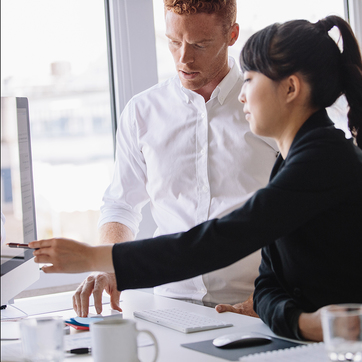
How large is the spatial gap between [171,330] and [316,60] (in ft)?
2.29

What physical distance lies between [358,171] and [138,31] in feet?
5.41

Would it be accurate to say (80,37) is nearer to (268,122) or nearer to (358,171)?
(268,122)

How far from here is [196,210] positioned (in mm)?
1754

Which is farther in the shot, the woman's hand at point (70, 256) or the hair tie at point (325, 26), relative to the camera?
the hair tie at point (325, 26)

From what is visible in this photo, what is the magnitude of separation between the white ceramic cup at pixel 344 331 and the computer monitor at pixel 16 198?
26.0 inches

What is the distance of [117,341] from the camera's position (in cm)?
92

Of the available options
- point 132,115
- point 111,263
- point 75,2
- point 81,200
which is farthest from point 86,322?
point 75,2

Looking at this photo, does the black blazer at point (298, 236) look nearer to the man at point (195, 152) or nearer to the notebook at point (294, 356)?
the notebook at point (294, 356)

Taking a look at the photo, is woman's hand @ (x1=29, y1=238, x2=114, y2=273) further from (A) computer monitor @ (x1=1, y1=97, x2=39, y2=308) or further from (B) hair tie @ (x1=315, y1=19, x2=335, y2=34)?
(B) hair tie @ (x1=315, y1=19, x2=335, y2=34)

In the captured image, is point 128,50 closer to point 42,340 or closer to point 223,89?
point 223,89

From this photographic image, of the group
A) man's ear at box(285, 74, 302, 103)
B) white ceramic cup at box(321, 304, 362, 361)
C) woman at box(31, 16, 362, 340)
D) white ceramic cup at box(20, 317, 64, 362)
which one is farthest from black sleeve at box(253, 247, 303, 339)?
white ceramic cup at box(20, 317, 64, 362)

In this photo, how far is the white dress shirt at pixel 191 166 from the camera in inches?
68.2

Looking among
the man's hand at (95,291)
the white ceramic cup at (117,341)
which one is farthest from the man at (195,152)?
the white ceramic cup at (117,341)

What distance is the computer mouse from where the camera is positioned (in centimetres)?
108
